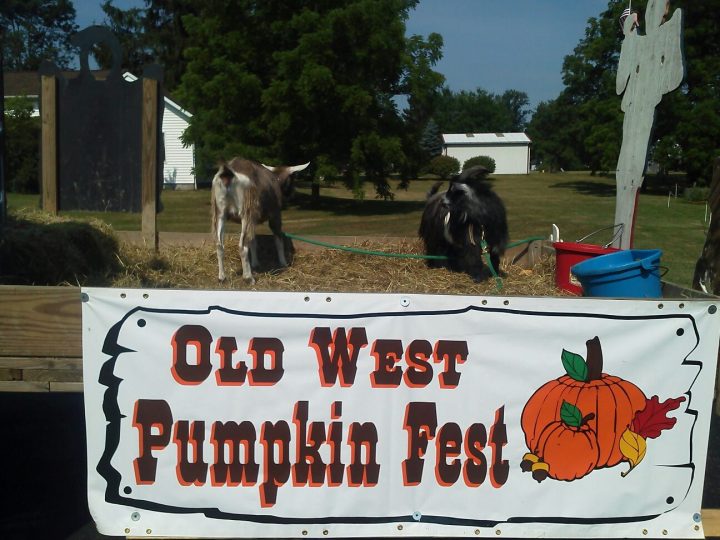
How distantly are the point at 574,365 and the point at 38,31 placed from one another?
220ft

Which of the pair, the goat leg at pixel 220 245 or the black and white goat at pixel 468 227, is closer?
the goat leg at pixel 220 245

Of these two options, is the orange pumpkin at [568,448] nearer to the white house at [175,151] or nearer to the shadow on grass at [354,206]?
the shadow on grass at [354,206]

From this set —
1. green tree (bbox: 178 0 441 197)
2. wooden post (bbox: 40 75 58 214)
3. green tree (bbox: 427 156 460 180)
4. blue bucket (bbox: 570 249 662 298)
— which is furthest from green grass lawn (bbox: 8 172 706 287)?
blue bucket (bbox: 570 249 662 298)

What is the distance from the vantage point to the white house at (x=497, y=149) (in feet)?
189

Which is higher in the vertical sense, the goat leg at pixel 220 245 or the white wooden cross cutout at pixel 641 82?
the white wooden cross cutout at pixel 641 82

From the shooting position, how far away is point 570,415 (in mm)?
2584

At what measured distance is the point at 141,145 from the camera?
5664 mm

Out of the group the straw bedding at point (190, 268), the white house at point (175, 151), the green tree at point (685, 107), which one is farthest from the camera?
the white house at point (175, 151)

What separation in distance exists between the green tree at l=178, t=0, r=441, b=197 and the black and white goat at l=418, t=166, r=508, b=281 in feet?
54.7

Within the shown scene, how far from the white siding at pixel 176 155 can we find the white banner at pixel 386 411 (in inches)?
1399

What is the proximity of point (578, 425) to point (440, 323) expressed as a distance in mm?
631

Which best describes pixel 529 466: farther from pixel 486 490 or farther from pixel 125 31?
pixel 125 31

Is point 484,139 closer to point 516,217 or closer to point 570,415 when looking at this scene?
point 516,217

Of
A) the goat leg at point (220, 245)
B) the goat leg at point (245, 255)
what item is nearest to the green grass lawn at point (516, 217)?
the goat leg at point (220, 245)
